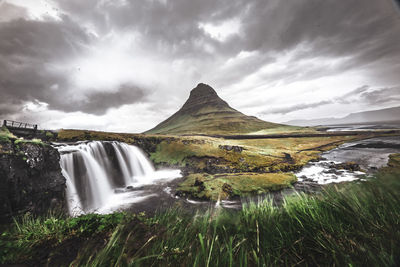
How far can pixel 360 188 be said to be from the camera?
2107 mm

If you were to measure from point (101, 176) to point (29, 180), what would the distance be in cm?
704

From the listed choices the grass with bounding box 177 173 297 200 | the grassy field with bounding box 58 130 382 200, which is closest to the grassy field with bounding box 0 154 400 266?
the grassy field with bounding box 58 130 382 200

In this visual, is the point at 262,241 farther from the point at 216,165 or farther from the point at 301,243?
the point at 216,165

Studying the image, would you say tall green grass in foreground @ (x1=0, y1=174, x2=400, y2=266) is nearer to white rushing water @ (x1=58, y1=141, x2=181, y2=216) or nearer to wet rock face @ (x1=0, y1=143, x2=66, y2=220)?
wet rock face @ (x1=0, y1=143, x2=66, y2=220)

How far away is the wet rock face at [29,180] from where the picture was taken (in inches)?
283

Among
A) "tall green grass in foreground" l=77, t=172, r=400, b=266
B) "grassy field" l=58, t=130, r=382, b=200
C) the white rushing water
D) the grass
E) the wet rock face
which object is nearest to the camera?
"tall green grass in foreground" l=77, t=172, r=400, b=266

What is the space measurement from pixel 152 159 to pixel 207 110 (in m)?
176

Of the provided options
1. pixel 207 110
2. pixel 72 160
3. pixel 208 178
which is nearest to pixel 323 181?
pixel 208 178

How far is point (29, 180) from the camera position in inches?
328

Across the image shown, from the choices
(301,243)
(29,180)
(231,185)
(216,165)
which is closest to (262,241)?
(301,243)

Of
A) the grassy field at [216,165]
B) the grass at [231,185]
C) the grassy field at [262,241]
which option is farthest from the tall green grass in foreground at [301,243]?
the grass at [231,185]

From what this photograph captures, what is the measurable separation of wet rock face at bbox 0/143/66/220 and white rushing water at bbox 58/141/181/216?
1728mm

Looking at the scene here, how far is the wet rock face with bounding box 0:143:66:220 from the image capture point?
23.6 feet

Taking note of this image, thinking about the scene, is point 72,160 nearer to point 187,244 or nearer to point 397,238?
point 187,244
